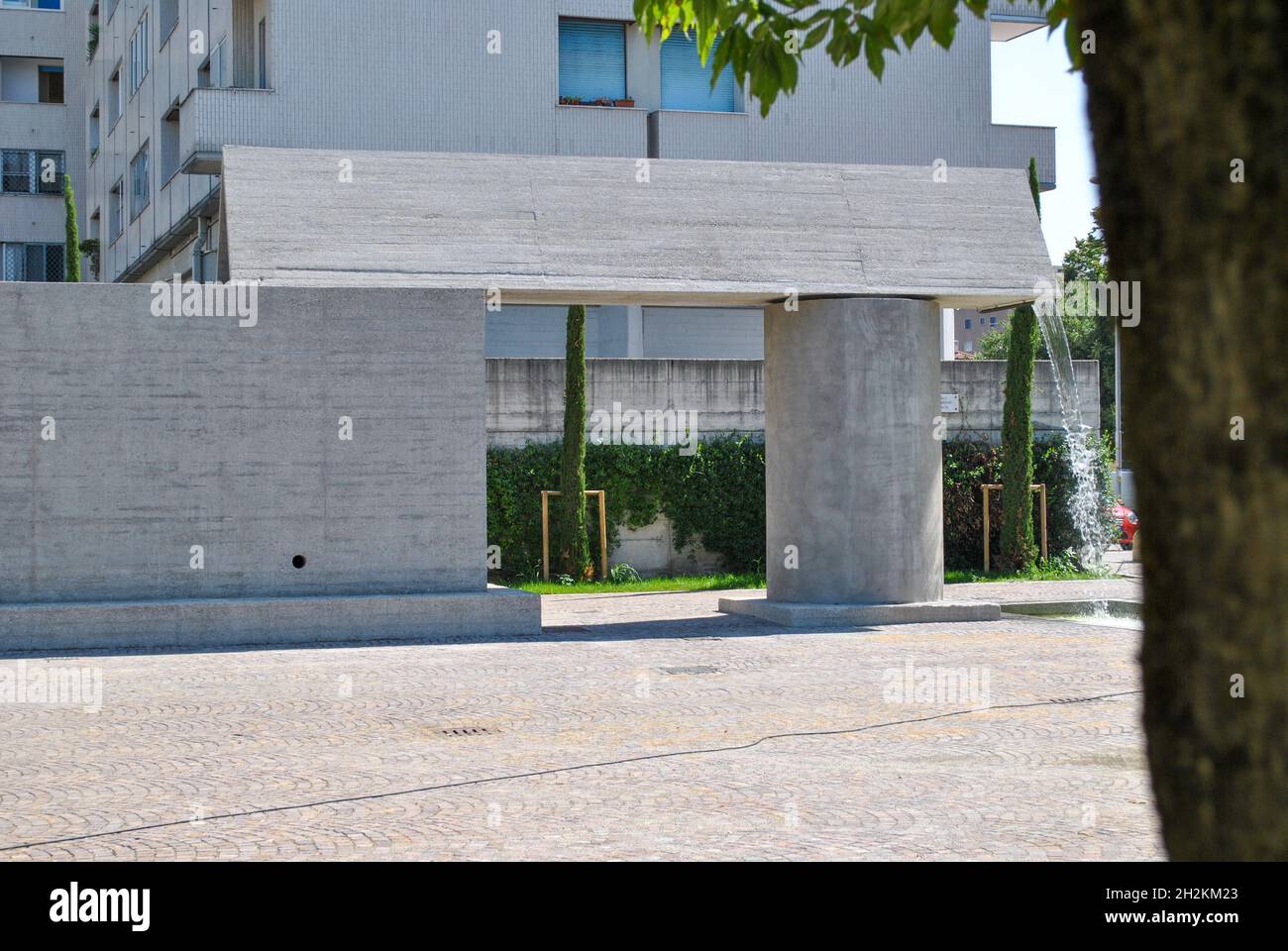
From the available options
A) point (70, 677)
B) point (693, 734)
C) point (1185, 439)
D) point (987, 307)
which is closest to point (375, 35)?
point (987, 307)

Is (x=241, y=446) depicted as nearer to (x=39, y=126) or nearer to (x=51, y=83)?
(x=39, y=126)

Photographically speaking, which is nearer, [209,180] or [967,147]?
[209,180]

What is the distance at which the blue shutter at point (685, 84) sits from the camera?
1232 inches

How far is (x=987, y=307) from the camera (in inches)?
742

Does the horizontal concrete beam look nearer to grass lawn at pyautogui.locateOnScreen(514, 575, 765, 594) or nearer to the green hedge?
grass lawn at pyautogui.locateOnScreen(514, 575, 765, 594)

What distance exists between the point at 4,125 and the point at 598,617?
3803cm

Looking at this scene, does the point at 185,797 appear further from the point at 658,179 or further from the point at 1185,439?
the point at 658,179

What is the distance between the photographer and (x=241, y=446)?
15.3 m

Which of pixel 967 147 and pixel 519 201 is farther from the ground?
A: pixel 967 147

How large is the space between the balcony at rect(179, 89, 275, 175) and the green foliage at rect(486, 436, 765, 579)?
8539 millimetres

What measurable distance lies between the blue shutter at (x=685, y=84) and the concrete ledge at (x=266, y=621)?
18.0m

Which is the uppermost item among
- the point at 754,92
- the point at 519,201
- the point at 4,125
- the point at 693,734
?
the point at 4,125

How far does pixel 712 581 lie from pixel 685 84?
41.2ft

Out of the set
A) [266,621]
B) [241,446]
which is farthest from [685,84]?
[266,621]
